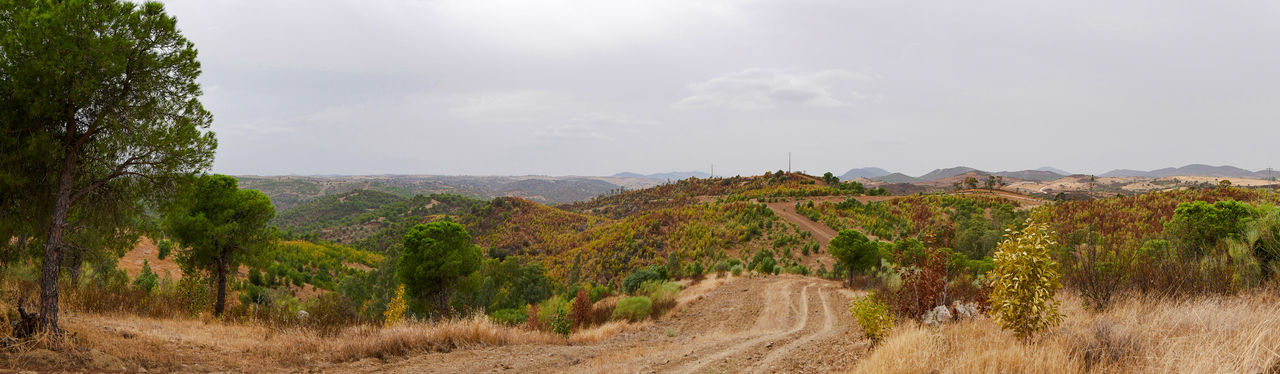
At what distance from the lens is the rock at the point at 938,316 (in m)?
8.30

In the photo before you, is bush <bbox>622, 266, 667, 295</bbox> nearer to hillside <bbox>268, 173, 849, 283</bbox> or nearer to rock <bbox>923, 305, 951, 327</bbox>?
hillside <bbox>268, 173, 849, 283</bbox>

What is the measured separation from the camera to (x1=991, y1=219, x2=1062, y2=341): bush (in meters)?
5.58

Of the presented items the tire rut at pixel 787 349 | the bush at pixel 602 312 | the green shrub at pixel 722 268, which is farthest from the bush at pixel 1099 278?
the green shrub at pixel 722 268

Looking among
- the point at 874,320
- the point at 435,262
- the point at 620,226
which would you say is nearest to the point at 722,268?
the point at 435,262

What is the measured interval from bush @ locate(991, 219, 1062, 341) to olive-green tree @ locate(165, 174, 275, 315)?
21110 mm

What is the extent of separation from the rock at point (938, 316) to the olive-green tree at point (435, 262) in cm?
1844

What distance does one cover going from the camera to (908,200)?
5381cm

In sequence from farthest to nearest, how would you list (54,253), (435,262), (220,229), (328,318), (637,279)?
(637,279) < (435,262) < (220,229) < (328,318) < (54,253)

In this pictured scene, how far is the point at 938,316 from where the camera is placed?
843 cm

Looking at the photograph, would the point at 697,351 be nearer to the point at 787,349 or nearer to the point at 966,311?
the point at 787,349

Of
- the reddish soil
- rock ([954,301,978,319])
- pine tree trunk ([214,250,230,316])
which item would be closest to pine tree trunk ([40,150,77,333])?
pine tree trunk ([214,250,230,316])

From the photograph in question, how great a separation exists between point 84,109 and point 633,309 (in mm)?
14490

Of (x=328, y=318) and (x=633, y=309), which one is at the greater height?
(x=328, y=318)

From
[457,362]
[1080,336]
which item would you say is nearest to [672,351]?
[457,362]
